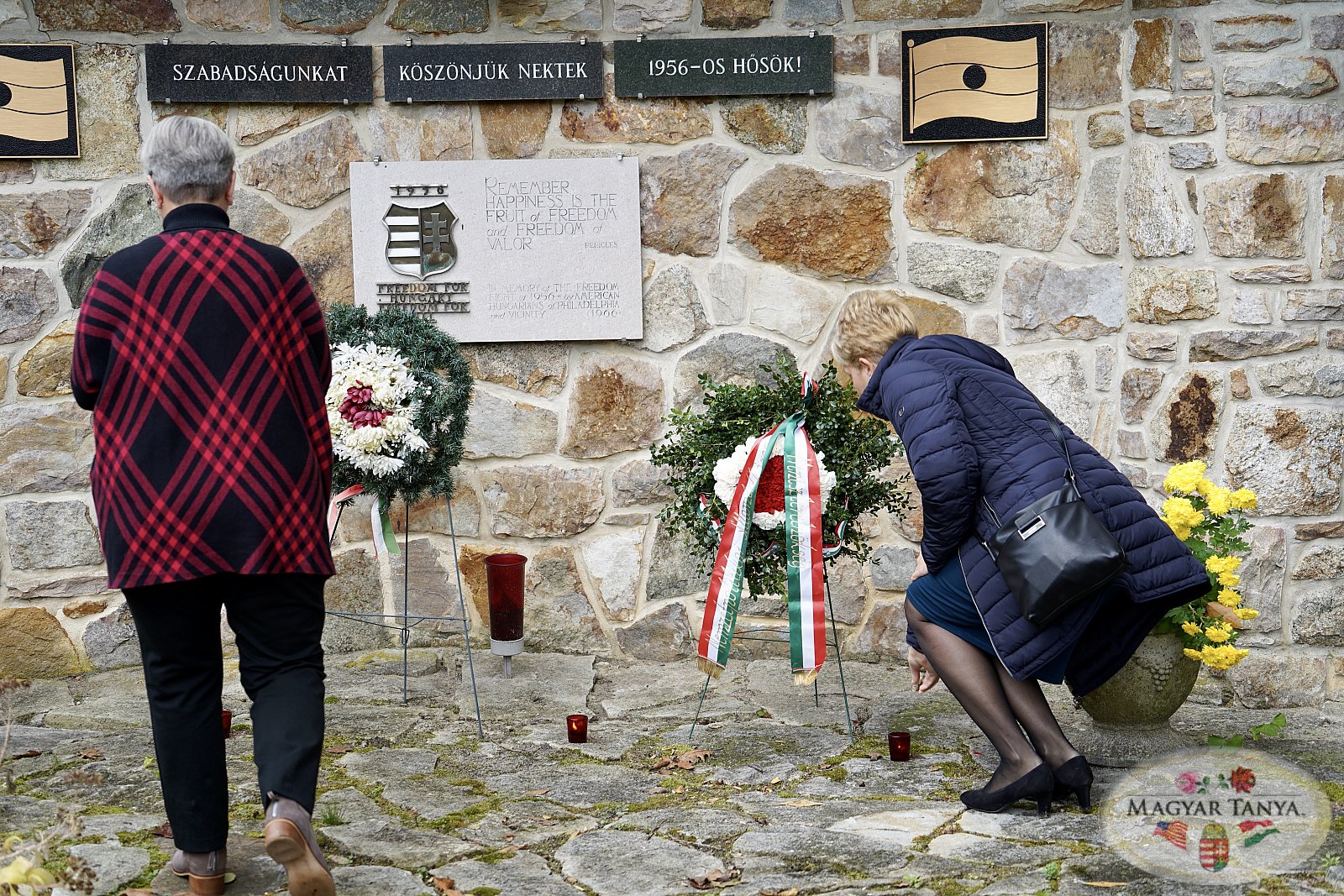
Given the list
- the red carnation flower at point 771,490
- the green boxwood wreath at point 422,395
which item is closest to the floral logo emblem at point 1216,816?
the red carnation flower at point 771,490

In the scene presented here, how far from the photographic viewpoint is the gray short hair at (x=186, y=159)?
2359 millimetres

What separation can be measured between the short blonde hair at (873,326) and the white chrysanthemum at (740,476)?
40cm

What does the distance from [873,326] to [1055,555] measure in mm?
757

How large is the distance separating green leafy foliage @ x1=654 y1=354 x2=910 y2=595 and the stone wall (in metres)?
0.83

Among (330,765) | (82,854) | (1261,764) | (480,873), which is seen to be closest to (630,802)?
(480,873)

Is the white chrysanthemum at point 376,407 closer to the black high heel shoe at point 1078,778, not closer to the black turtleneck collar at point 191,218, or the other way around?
the black turtleneck collar at point 191,218

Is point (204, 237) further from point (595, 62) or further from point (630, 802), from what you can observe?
point (595, 62)

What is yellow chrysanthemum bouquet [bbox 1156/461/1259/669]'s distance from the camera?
3.15 metres

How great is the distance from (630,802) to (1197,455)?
2312mm

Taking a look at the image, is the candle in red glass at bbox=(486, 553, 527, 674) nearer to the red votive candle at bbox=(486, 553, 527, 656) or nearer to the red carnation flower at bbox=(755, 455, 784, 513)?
the red votive candle at bbox=(486, 553, 527, 656)

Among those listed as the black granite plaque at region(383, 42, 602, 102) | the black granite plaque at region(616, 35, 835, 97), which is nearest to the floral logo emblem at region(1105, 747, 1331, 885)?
the black granite plaque at region(616, 35, 835, 97)

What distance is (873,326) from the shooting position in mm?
3119

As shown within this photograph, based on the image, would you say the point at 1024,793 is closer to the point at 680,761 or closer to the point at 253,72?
the point at 680,761

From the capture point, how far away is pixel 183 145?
2357 millimetres
